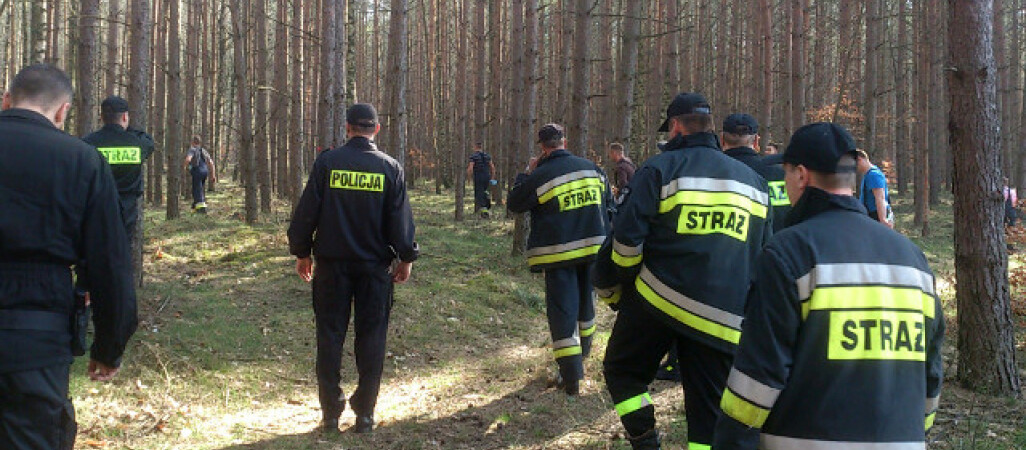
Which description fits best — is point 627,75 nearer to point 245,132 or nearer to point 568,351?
point 568,351

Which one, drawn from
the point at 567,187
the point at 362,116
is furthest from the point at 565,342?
the point at 362,116

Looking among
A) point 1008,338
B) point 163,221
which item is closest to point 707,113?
point 1008,338

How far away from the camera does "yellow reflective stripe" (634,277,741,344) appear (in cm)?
423

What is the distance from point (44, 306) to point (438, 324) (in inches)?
262

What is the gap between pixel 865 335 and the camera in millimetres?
2537

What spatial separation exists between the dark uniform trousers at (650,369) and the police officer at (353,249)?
191 centimetres

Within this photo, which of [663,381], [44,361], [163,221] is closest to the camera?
[44,361]

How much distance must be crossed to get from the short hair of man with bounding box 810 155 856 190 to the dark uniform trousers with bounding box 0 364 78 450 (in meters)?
2.97

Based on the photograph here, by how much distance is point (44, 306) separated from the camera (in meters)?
3.10

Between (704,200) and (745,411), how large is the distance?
1881 mm

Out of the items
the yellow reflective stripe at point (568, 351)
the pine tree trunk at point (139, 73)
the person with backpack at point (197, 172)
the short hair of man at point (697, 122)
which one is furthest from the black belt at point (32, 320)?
the person with backpack at point (197, 172)

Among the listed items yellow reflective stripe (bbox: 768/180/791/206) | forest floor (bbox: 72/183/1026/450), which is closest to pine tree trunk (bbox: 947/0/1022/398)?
forest floor (bbox: 72/183/1026/450)

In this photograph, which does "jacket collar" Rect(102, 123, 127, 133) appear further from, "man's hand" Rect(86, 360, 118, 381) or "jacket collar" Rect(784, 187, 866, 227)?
"jacket collar" Rect(784, 187, 866, 227)

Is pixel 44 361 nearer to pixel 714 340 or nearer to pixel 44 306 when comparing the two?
pixel 44 306
